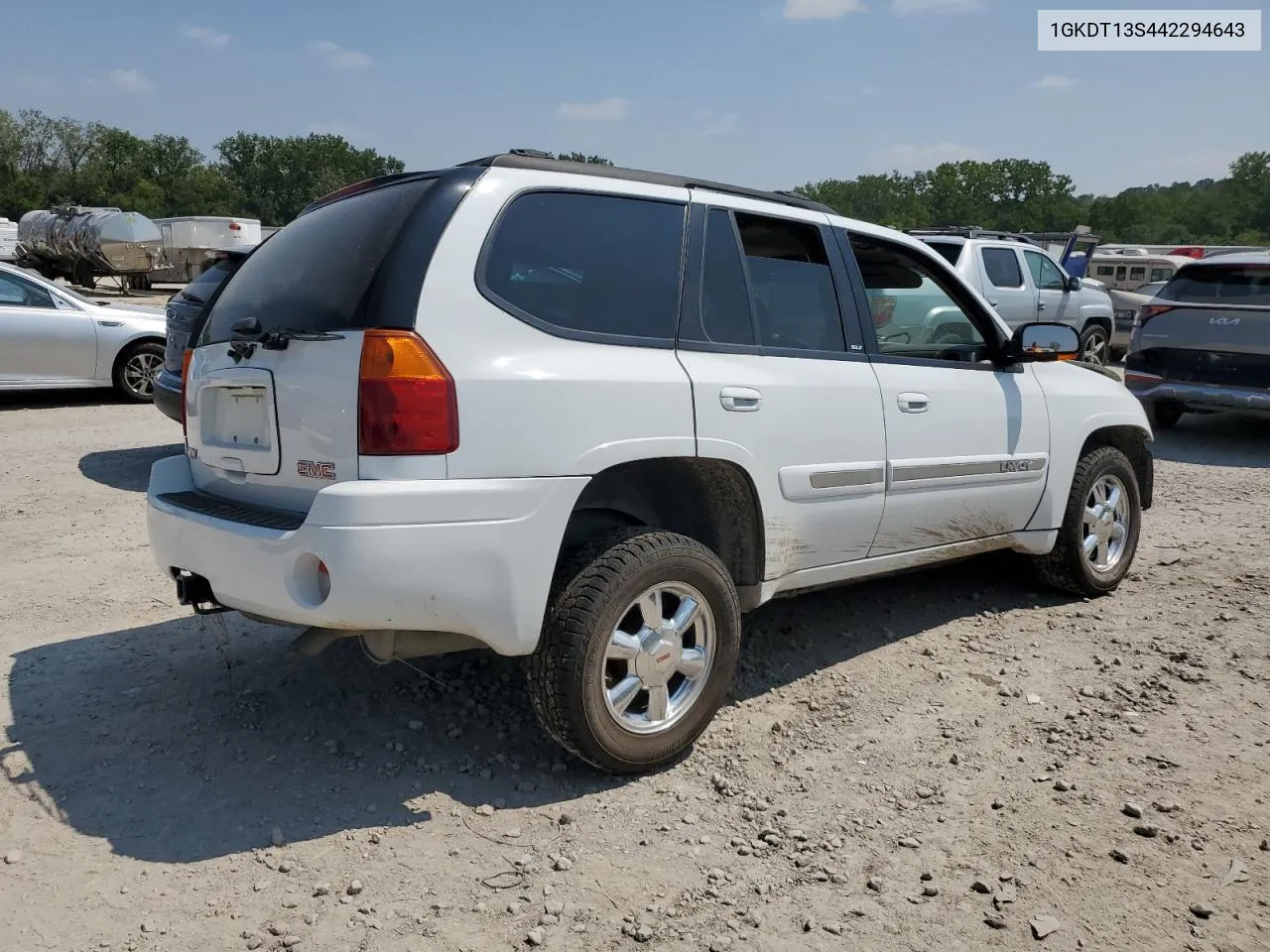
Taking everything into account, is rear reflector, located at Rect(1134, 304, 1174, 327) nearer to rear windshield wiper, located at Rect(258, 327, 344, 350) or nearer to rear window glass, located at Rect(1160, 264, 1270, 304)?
rear window glass, located at Rect(1160, 264, 1270, 304)

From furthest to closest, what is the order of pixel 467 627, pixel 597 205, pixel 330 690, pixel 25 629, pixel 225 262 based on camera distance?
pixel 225 262 < pixel 25 629 < pixel 330 690 < pixel 597 205 < pixel 467 627

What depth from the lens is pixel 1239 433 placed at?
10938mm

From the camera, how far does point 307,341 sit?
299 cm

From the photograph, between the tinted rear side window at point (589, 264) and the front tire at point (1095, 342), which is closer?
the tinted rear side window at point (589, 264)

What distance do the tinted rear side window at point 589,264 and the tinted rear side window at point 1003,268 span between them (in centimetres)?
965

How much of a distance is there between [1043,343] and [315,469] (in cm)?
329

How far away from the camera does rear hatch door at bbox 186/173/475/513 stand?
9.42 ft

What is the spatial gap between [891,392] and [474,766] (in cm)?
210

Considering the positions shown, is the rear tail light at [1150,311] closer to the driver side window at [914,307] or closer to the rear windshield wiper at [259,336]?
the driver side window at [914,307]

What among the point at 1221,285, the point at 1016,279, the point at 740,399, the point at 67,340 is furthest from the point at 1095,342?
the point at 740,399

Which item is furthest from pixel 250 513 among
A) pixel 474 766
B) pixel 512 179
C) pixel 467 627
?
pixel 512 179

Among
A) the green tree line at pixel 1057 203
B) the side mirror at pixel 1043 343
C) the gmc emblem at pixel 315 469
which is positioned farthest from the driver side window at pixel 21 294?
the green tree line at pixel 1057 203

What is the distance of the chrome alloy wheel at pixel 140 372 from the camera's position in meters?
A: 10.6

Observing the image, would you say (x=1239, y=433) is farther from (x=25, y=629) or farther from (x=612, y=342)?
(x=25, y=629)
